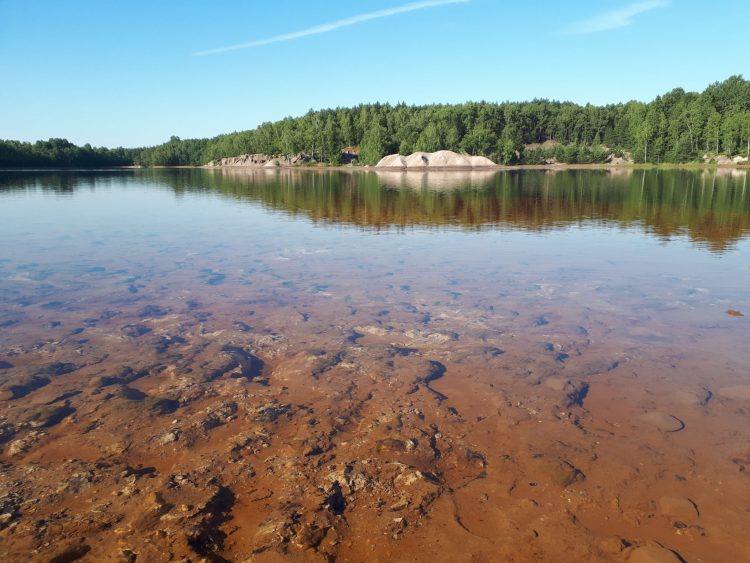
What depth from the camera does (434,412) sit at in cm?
739

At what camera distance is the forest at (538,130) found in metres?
127

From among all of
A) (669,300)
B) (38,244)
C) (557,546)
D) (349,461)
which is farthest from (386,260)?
(38,244)

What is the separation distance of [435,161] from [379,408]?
136m

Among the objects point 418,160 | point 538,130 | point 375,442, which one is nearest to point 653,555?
point 375,442

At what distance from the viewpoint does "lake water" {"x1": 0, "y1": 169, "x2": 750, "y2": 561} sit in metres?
4.98

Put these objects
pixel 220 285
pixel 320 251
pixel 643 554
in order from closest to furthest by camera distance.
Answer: pixel 643 554, pixel 220 285, pixel 320 251

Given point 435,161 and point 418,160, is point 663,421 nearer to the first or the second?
point 418,160

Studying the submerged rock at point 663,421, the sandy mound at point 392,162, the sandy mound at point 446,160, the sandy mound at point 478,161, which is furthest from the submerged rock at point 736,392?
the sandy mound at point 478,161

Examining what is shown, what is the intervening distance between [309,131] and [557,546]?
6657 inches

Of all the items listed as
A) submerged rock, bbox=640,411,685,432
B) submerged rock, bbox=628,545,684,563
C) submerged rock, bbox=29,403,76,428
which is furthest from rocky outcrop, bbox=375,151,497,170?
submerged rock, bbox=628,545,684,563

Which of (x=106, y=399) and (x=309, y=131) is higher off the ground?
(x=309, y=131)

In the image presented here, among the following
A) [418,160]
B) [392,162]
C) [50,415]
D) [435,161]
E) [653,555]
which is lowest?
[653,555]

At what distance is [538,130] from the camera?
171 metres

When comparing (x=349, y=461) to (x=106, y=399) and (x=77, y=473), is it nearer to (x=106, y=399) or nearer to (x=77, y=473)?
(x=77, y=473)
